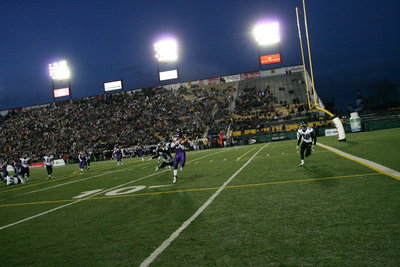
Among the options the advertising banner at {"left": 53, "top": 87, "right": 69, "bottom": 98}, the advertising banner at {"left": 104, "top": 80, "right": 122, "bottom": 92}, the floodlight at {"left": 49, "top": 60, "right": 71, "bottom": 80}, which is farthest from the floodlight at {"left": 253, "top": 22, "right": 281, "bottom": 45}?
the advertising banner at {"left": 53, "top": 87, "right": 69, "bottom": 98}

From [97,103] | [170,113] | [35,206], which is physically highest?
[97,103]

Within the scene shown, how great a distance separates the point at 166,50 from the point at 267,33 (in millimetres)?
17716

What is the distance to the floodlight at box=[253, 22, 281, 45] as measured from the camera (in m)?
48.3

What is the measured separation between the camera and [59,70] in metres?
55.8

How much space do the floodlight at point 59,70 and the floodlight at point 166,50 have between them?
18.3 m

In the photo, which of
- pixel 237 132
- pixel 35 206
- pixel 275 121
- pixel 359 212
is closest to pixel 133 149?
pixel 237 132

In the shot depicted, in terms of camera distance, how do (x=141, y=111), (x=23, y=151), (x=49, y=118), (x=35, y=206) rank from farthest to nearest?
(x=49, y=118) → (x=141, y=111) → (x=23, y=151) → (x=35, y=206)

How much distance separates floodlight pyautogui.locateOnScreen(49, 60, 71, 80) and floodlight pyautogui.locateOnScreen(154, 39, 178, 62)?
60.1 feet

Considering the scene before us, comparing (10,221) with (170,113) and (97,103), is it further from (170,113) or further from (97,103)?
(97,103)

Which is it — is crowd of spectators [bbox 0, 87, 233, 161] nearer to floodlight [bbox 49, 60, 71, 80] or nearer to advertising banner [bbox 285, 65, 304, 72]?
floodlight [bbox 49, 60, 71, 80]

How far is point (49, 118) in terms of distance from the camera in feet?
176

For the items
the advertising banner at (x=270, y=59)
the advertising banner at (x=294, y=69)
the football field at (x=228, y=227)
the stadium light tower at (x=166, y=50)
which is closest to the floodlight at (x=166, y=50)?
the stadium light tower at (x=166, y=50)

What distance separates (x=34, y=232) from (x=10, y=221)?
6.45 feet

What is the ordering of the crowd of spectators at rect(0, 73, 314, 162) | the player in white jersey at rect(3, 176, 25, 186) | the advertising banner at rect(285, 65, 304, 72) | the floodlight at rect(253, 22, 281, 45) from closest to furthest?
1. the player in white jersey at rect(3, 176, 25, 186)
2. the crowd of spectators at rect(0, 73, 314, 162)
3. the floodlight at rect(253, 22, 281, 45)
4. the advertising banner at rect(285, 65, 304, 72)
